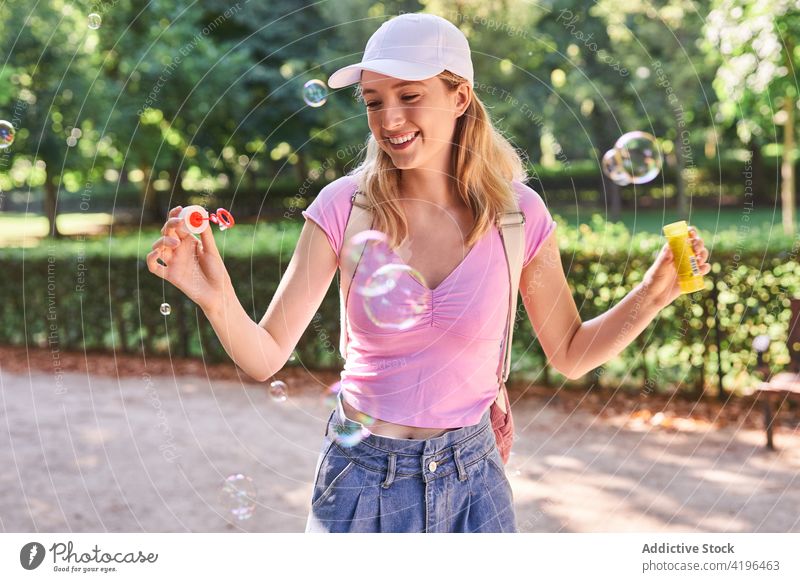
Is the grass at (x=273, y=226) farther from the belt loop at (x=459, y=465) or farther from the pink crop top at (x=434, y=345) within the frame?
the belt loop at (x=459, y=465)

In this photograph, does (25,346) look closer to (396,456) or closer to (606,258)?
(606,258)

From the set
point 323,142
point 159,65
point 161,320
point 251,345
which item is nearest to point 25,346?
point 161,320

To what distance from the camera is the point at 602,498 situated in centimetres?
566

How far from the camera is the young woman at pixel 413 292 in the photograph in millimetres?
2047

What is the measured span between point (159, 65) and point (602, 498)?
54.2 ft

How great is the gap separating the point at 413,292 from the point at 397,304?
6 cm

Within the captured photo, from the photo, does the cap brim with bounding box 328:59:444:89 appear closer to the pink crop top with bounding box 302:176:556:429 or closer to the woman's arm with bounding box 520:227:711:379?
the pink crop top with bounding box 302:176:556:429

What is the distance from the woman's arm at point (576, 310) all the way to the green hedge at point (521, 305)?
11.4ft

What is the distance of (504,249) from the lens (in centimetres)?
217

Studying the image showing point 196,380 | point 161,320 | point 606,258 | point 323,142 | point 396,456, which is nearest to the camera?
point 396,456

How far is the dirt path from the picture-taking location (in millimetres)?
5340

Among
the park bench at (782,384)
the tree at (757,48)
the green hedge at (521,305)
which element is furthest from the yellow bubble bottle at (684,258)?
the tree at (757,48)

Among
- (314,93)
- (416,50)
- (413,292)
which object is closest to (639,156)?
(314,93)

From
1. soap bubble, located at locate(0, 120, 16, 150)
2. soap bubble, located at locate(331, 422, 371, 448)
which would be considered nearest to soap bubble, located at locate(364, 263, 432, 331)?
soap bubble, located at locate(331, 422, 371, 448)
